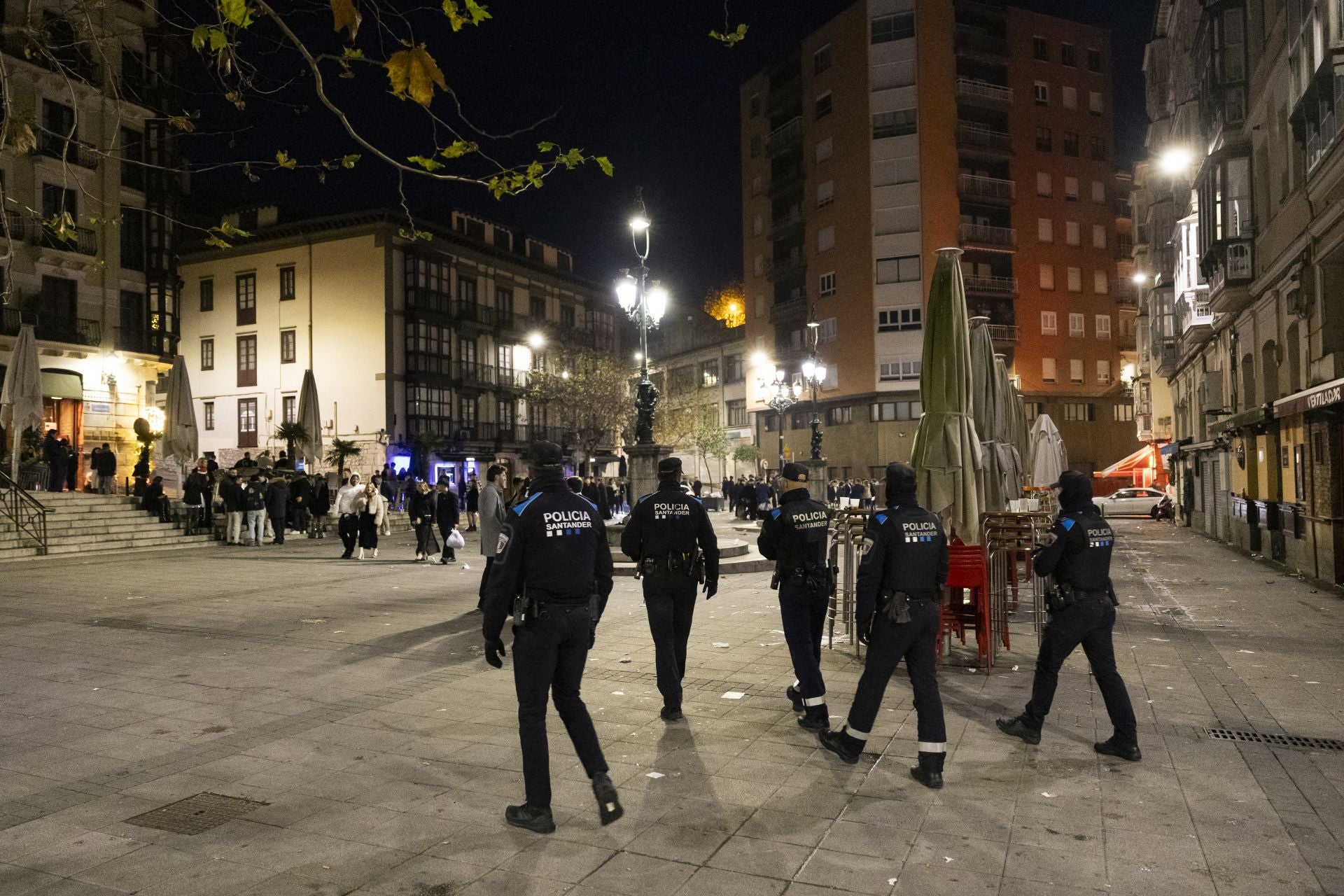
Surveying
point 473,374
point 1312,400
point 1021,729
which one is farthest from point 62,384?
point 1312,400

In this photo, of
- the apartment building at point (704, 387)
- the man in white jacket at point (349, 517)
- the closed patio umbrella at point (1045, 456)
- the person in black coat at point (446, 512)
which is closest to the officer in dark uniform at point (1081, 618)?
the person in black coat at point (446, 512)

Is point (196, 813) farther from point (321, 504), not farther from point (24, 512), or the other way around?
point (321, 504)

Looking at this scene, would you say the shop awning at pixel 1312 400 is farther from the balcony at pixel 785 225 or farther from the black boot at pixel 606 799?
the balcony at pixel 785 225

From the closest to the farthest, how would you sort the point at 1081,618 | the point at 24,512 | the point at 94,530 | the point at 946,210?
the point at 1081,618
the point at 24,512
the point at 94,530
the point at 946,210

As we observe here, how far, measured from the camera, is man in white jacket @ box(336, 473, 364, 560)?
18469mm

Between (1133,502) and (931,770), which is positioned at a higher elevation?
(1133,502)

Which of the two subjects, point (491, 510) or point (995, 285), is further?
point (995, 285)

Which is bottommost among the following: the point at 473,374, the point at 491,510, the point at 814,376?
the point at 491,510

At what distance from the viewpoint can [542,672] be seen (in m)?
4.46

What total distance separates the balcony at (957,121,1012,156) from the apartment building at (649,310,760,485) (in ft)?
55.3

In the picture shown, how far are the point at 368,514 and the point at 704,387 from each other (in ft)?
144

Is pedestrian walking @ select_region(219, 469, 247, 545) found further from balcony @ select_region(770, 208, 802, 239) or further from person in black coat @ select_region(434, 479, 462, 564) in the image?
balcony @ select_region(770, 208, 802, 239)

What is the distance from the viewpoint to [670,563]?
6.45 m

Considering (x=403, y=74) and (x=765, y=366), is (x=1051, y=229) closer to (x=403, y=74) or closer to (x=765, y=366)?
(x=765, y=366)
